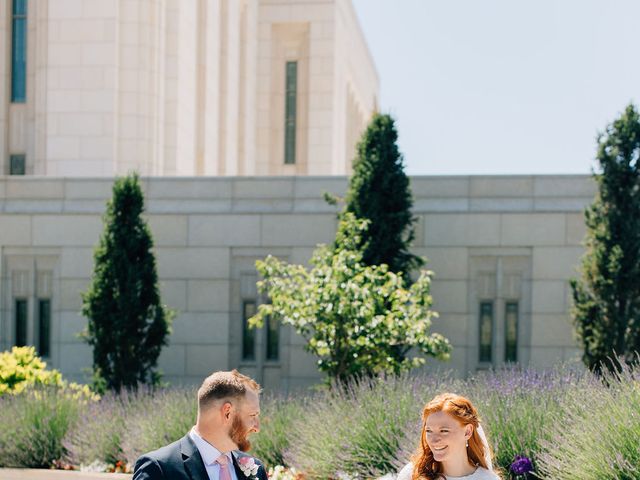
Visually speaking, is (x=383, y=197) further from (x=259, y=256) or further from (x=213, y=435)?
(x=213, y=435)

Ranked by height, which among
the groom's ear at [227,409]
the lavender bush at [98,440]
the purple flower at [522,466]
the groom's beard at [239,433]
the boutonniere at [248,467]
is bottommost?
the lavender bush at [98,440]

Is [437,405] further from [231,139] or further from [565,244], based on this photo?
[231,139]

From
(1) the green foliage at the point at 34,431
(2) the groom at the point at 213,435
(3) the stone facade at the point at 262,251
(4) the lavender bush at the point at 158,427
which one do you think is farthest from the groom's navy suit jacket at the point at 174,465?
(3) the stone facade at the point at 262,251

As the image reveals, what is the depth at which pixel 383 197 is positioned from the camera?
18328 mm

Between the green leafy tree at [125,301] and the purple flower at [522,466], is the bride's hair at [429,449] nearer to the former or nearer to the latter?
the purple flower at [522,466]

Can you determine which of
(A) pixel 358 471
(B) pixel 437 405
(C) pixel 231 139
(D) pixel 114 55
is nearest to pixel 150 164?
(D) pixel 114 55

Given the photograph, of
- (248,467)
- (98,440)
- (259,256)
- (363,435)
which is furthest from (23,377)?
(248,467)

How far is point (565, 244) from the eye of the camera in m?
19.2

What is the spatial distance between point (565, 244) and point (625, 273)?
7.42 ft

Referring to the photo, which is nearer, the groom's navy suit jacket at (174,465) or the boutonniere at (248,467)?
the groom's navy suit jacket at (174,465)

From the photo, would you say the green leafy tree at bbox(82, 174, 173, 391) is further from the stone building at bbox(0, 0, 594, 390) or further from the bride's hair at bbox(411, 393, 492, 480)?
the bride's hair at bbox(411, 393, 492, 480)

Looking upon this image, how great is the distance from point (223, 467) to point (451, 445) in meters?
1.17

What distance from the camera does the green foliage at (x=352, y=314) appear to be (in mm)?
15516

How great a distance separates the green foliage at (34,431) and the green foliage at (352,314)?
12.3ft
